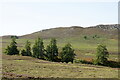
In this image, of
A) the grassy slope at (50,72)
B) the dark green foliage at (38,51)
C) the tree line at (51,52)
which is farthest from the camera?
the dark green foliage at (38,51)

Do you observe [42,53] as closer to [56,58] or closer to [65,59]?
[56,58]

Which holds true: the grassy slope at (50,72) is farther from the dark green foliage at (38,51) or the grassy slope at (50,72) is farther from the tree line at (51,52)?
the dark green foliage at (38,51)

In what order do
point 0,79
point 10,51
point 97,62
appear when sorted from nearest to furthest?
point 0,79
point 97,62
point 10,51

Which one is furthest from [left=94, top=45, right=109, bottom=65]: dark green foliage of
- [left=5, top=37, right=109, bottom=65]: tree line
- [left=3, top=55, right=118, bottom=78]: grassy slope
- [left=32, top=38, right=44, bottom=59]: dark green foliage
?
[left=3, top=55, right=118, bottom=78]: grassy slope

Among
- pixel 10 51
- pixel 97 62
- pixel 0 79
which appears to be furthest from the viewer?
pixel 10 51

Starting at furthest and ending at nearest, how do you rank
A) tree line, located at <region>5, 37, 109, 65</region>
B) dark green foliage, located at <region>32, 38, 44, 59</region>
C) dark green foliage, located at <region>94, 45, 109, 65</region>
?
dark green foliage, located at <region>32, 38, 44, 59</region> → tree line, located at <region>5, 37, 109, 65</region> → dark green foliage, located at <region>94, 45, 109, 65</region>

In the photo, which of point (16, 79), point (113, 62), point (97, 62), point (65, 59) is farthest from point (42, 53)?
point (16, 79)

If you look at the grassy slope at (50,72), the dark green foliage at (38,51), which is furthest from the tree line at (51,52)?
the grassy slope at (50,72)

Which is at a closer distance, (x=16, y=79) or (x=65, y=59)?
(x=16, y=79)

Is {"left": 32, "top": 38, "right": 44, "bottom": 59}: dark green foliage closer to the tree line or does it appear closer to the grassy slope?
the tree line

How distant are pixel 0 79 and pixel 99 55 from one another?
6083 cm

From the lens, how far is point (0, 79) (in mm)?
22750

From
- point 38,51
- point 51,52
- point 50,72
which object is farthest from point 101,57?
point 50,72

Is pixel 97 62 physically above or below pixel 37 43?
below
